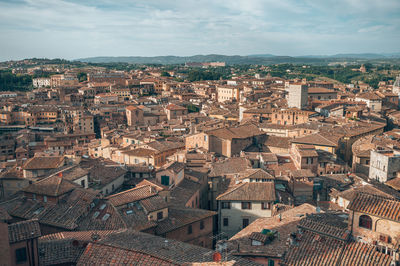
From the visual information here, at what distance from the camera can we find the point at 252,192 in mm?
29344

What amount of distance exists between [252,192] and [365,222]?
12.3m

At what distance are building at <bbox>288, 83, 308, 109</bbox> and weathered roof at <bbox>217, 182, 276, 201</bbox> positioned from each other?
139 ft

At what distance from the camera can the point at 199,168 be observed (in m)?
39.3

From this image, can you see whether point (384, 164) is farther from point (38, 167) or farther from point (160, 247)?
point (38, 167)

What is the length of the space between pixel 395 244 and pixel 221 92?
97.6 meters

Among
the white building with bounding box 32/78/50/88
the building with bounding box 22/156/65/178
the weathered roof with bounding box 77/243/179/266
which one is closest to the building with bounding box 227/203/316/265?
the weathered roof with bounding box 77/243/179/266

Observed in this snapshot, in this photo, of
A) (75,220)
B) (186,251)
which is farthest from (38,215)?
(186,251)

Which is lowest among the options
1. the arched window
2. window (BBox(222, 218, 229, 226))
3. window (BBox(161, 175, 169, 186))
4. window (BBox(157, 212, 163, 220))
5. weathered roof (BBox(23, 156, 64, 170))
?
window (BBox(222, 218, 229, 226))

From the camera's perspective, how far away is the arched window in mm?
17516

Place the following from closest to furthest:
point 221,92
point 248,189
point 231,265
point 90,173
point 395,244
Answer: point 231,265, point 395,244, point 248,189, point 90,173, point 221,92

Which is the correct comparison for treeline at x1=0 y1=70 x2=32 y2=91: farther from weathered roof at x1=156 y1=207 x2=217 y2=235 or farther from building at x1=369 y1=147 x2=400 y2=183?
building at x1=369 y1=147 x2=400 y2=183

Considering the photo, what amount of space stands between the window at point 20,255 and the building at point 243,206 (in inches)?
587

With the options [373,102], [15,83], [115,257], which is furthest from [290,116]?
[15,83]

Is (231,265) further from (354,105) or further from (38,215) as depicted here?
(354,105)
